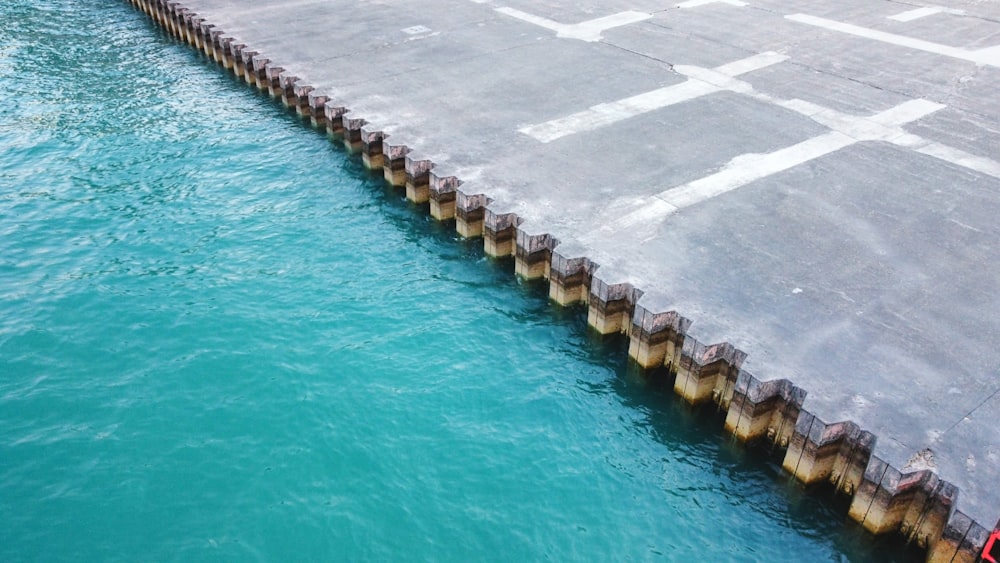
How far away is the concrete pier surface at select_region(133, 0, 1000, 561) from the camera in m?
19.1

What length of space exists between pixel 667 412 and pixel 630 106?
52.9ft

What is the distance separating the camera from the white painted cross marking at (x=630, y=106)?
32.1 m

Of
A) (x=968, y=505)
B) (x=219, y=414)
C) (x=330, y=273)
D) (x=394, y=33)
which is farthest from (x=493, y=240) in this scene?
(x=394, y=33)

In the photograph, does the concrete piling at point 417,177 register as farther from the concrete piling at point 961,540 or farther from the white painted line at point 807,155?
the concrete piling at point 961,540

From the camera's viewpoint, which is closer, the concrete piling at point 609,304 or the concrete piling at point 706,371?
the concrete piling at point 706,371

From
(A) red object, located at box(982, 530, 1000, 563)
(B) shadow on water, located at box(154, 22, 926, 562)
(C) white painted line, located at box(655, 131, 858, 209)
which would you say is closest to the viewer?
(A) red object, located at box(982, 530, 1000, 563)

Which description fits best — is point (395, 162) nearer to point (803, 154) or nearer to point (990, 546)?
point (803, 154)

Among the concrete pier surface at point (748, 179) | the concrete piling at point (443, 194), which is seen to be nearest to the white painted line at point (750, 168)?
the concrete pier surface at point (748, 179)

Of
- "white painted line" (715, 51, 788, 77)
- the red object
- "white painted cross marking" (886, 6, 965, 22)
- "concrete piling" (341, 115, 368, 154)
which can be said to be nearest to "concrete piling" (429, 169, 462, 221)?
"concrete piling" (341, 115, 368, 154)

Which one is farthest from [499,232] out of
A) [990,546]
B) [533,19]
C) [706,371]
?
[533,19]

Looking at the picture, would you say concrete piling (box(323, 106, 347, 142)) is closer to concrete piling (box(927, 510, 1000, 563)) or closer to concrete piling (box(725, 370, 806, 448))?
concrete piling (box(725, 370, 806, 448))

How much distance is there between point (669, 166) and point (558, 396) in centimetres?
1077

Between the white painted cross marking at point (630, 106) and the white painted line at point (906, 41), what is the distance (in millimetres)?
7277

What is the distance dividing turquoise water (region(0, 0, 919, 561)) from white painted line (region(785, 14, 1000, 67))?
25.9 m
